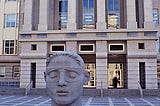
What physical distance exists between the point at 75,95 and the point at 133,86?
23450 mm

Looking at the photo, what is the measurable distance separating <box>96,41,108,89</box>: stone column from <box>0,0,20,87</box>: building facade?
12019 millimetres

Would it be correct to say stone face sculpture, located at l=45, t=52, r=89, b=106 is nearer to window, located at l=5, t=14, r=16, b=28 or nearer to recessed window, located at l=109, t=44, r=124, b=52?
recessed window, located at l=109, t=44, r=124, b=52

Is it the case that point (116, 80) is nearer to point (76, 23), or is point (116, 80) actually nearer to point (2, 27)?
point (76, 23)

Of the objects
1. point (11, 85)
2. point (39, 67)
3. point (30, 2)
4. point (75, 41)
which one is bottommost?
point (11, 85)

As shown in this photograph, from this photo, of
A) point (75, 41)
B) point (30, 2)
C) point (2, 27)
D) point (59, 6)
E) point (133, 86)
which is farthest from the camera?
point (2, 27)

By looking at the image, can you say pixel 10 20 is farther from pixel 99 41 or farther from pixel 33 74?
pixel 99 41

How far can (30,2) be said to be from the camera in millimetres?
30438

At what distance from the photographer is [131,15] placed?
94.2ft

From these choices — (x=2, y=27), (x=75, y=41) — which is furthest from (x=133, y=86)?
(x=2, y=27)

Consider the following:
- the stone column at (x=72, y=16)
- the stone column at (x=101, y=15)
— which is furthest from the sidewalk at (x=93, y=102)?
A: the stone column at (x=72, y=16)

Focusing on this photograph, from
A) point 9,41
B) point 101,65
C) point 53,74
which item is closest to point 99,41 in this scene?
point 101,65

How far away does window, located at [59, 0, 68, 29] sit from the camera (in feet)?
107

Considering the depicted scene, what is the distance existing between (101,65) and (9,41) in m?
14.8

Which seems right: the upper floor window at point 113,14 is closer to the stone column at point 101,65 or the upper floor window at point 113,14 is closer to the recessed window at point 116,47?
the recessed window at point 116,47
